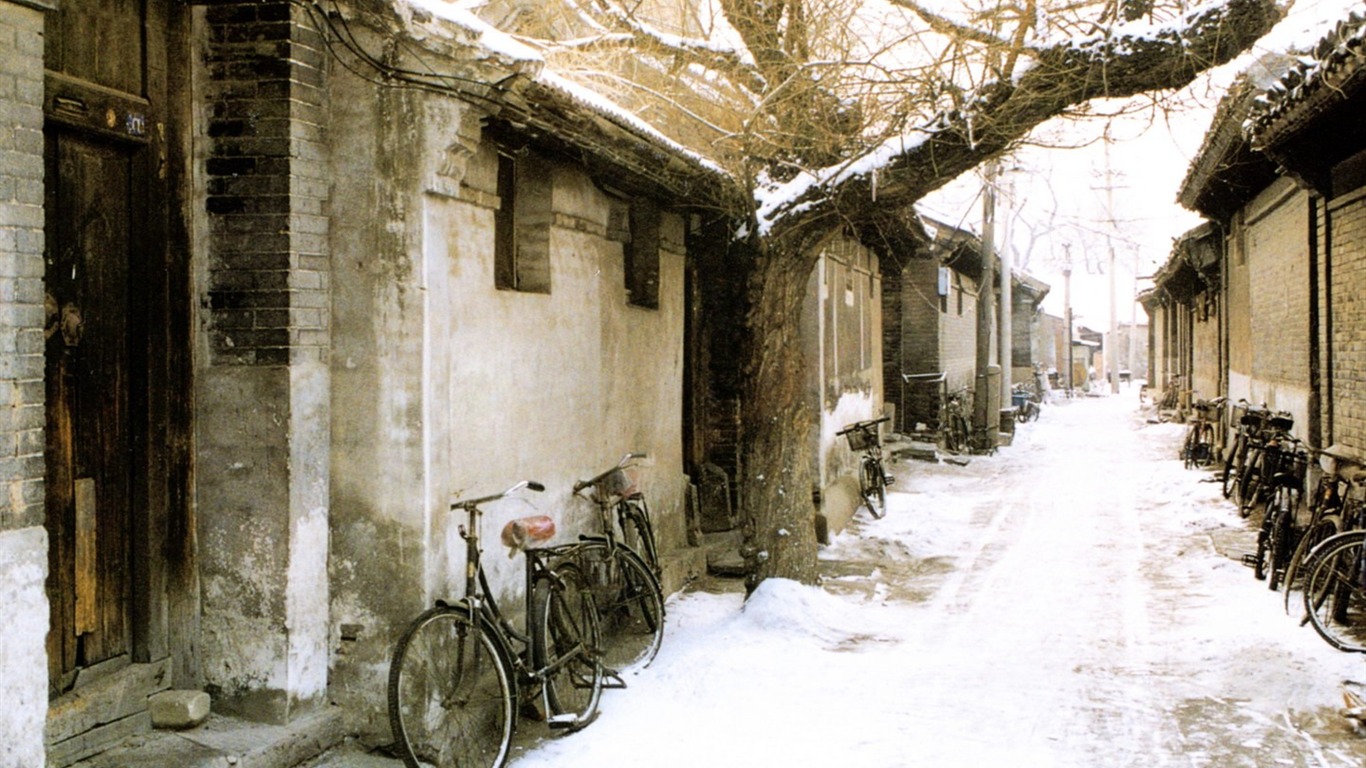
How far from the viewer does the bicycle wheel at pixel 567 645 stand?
5.50 meters

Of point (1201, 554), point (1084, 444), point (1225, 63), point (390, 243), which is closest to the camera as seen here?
point (390, 243)

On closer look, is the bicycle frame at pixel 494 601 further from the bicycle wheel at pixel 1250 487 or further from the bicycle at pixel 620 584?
the bicycle wheel at pixel 1250 487

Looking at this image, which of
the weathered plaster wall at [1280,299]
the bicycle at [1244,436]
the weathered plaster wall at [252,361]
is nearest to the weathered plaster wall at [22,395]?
the weathered plaster wall at [252,361]

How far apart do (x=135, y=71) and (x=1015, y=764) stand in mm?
5010

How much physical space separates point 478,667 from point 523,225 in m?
2.81

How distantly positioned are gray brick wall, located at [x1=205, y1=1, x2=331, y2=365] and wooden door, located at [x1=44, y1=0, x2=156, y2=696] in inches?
12.7

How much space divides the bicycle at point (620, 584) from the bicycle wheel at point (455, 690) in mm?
1203

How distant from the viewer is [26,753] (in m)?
3.45

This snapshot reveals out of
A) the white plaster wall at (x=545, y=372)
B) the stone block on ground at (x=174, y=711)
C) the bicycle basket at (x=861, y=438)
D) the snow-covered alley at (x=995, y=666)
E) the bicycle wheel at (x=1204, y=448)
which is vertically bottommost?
the snow-covered alley at (x=995, y=666)

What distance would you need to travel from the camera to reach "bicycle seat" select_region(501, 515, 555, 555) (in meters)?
5.36

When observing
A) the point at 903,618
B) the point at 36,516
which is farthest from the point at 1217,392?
the point at 36,516

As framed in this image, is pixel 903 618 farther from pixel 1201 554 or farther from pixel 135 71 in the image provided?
pixel 135 71

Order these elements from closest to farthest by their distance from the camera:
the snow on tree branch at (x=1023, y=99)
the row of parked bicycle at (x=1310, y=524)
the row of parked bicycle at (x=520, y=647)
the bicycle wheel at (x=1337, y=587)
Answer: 1. the row of parked bicycle at (x=520, y=647)
2. the snow on tree branch at (x=1023, y=99)
3. the bicycle wheel at (x=1337, y=587)
4. the row of parked bicycle at (x=1310, y=524)

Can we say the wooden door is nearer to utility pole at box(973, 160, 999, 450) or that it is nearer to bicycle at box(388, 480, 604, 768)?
bicycle at box(388, 480, 604, 768)
